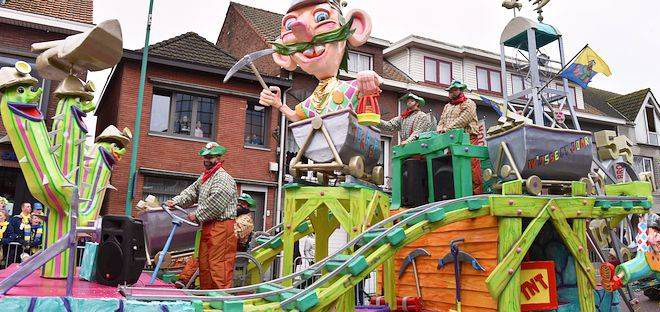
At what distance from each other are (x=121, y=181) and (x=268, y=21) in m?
9.61

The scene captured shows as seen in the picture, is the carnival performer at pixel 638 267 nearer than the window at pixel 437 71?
Yes

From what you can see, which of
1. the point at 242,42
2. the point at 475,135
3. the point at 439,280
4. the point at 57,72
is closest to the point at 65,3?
the point at 242,42

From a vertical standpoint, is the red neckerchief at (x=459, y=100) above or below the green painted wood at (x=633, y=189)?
above

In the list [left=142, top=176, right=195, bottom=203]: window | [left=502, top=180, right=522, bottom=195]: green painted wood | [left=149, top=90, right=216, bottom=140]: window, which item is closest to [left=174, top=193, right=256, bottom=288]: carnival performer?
[left=502, top=180, right=522, bottom=195]: green painted wood

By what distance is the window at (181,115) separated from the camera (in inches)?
599

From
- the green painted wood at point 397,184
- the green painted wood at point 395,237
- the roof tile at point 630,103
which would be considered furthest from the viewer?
the roof tile at point 630,103

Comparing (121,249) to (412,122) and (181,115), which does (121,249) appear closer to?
(412,122)

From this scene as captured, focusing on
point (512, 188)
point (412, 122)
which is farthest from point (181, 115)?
point (512, 188)

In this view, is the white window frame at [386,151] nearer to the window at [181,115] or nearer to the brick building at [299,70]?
the brick building at [299,70]

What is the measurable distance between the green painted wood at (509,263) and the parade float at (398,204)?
0.4 inches

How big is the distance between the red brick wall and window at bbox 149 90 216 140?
367mm

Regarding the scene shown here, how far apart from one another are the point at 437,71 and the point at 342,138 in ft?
55.5

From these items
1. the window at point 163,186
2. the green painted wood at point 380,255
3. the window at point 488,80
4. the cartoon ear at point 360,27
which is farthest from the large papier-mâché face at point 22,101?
the window at point 488,80

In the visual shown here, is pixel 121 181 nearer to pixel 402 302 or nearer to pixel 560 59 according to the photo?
pixel 402 302
